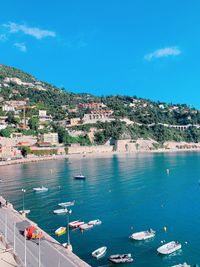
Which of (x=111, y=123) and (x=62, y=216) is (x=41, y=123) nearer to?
(x=111, y=123)

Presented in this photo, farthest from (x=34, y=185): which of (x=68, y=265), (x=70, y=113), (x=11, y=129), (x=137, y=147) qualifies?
(x=70, y=113)

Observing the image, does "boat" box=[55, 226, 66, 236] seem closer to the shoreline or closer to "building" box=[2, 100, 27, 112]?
the shoreline

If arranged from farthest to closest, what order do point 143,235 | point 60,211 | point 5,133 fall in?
1. point 5,133
2. point 60,211
3. point 143,235

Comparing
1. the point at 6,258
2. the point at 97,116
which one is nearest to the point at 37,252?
the point at 6,258

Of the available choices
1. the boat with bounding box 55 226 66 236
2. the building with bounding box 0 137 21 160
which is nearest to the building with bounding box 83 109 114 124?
the building with bounding box 0 137 21 160

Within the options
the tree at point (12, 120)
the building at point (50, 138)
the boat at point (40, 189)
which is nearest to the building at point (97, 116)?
the building at point (50, 138)

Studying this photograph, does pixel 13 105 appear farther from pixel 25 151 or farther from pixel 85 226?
pixel 85 226
